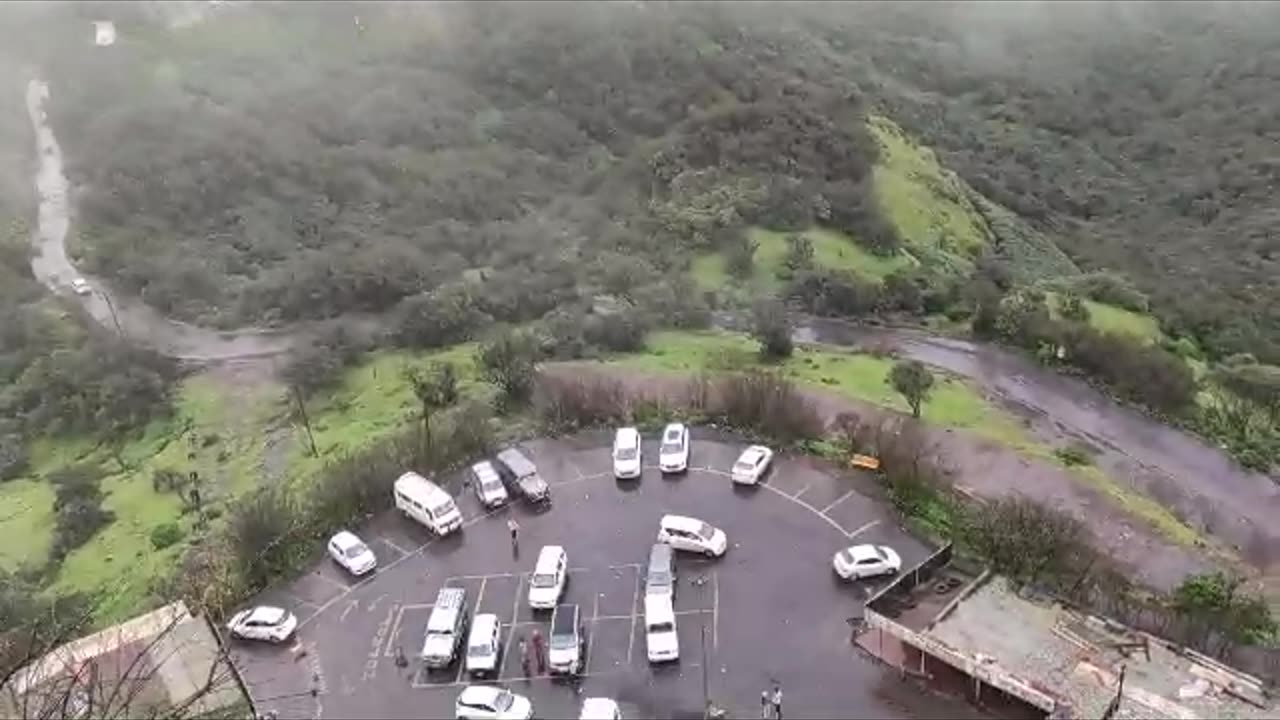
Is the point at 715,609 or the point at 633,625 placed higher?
the point at 715,609

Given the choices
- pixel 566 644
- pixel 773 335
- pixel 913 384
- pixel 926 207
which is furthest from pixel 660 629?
pixel 926 207

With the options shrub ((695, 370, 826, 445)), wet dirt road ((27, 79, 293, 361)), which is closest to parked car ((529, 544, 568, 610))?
shrub ((695, 370, 826, 445))

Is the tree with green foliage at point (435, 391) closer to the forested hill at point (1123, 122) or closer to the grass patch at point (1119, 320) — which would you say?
the grass patch at point (1119, 320)

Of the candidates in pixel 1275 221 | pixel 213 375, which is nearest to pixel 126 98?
pixel 213 375

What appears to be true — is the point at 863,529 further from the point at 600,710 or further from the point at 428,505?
the point at 428,505

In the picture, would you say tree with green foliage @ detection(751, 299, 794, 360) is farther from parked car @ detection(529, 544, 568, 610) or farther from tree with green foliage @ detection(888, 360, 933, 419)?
parked car @ detection(529, 544, 568, 610)

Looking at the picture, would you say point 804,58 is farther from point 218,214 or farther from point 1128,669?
point 1128,669
